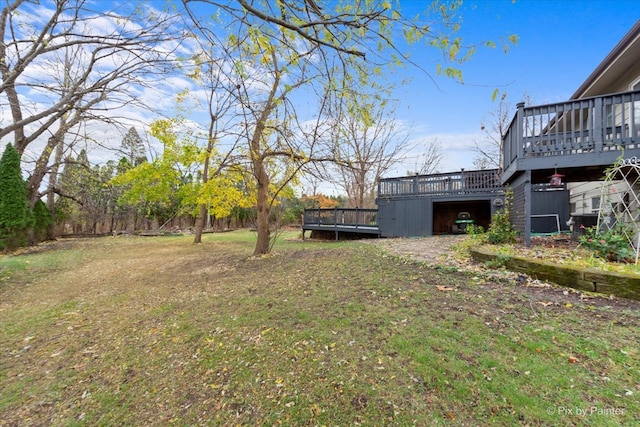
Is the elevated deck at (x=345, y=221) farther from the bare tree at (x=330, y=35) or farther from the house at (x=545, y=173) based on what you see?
the bare tree at (x=330, y=35)

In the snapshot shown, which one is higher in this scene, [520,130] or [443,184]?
[520,130]

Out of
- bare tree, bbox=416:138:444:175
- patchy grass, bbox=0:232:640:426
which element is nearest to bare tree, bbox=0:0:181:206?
patchy grass, bbox=0:232:640:426

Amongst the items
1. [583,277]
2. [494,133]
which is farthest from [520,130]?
[494,133]

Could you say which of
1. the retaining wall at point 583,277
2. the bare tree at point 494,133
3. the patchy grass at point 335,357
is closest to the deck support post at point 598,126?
the retaining wall at point 583,277

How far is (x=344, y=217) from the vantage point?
13.1 metres

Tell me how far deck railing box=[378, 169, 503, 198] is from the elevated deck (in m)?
1.32

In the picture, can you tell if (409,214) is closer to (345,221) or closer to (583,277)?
(345,221)

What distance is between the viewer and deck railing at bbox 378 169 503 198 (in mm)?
10266

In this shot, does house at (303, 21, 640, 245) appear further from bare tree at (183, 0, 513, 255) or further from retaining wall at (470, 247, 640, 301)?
bare tree at (183, 0, 513, 255)

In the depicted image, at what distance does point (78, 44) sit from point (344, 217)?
1044cm

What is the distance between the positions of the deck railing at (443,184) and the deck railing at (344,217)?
1.27m

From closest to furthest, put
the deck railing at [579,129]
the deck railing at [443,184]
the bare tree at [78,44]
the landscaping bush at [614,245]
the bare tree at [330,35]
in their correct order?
the bare tree at [330,35] < the landscaping bush at [614,245] < the bare tree at [78,44] < the deck railing at [579,129] < the deck railing at [443,184]

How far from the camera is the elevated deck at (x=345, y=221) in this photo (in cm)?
1251

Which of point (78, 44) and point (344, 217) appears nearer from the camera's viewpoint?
point (78, 44)
